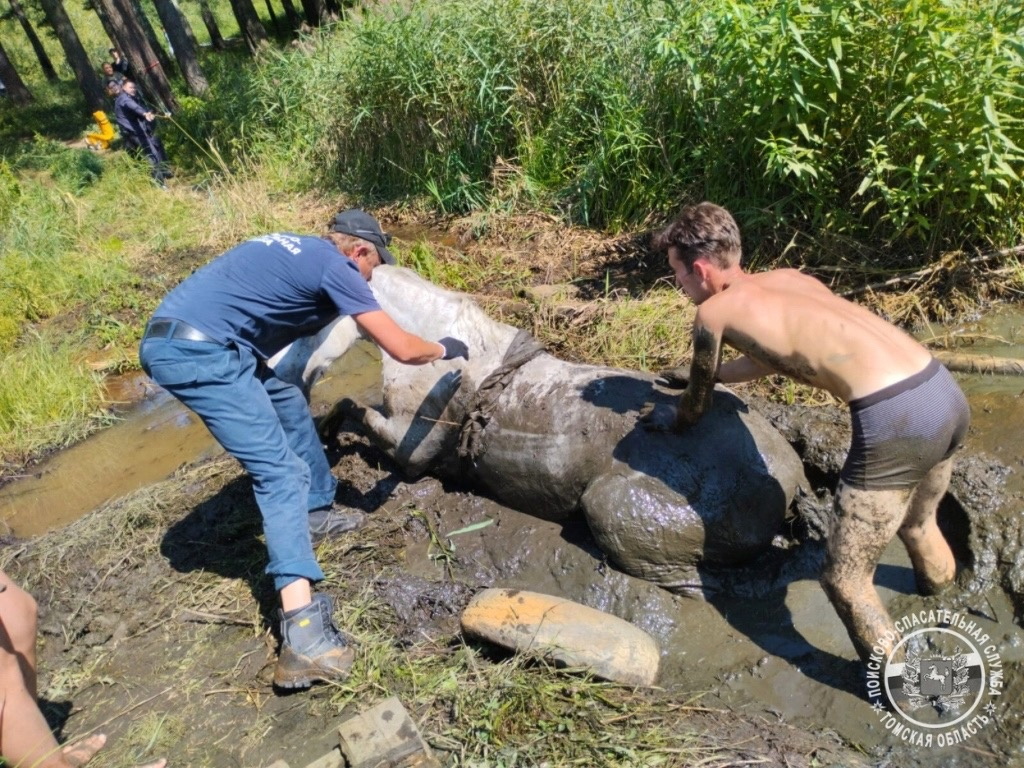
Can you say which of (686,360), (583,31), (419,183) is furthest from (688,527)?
(419,183)

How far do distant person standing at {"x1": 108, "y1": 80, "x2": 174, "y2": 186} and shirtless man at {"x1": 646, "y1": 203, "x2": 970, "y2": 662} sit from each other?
34.7ft

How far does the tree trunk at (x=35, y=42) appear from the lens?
21.3 metres

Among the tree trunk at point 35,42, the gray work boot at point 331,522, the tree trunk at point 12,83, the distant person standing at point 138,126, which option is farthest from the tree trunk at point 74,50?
the gray work boot at point 331,522

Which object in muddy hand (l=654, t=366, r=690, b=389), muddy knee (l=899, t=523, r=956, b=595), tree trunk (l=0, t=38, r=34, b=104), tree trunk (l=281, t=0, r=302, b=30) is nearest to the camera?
muddy knee (l=899, t=523, r=956, b=595)

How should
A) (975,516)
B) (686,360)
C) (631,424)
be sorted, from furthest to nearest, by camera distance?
(686,360) < (631,424) < (975,516)

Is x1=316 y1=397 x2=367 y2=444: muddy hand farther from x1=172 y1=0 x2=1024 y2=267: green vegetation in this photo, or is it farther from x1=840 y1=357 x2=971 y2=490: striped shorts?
x1=172 y1=0 x2=1024 y2=267: green vegetation

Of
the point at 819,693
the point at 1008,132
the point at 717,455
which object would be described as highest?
the point at 1008,132

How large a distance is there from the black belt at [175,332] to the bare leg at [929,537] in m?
2.82

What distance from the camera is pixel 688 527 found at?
332 centimetres

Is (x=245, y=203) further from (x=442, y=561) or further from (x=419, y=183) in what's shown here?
(x=442, y=561)

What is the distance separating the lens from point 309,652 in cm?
316

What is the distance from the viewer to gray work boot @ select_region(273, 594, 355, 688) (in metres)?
3.14

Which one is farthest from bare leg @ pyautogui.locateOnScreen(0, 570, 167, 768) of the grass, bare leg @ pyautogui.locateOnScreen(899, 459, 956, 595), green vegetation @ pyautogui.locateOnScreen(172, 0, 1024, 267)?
green vegetation @ pyautogui.locateOnScreen(172, 0, 1024, 267)

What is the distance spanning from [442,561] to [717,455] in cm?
141
